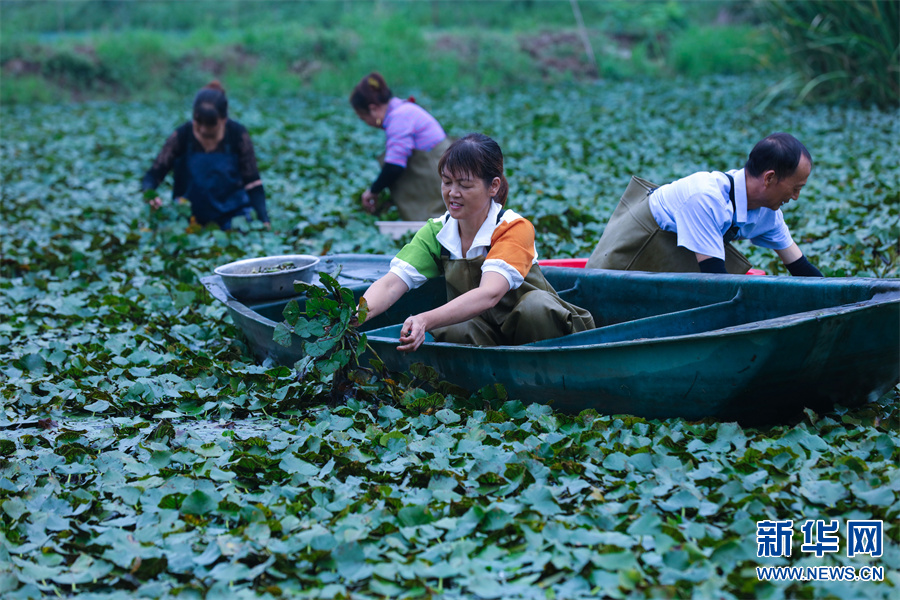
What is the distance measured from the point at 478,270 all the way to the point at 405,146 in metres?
2.89

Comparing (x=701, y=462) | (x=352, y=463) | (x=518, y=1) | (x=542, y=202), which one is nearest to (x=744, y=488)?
(x=701, y=462)

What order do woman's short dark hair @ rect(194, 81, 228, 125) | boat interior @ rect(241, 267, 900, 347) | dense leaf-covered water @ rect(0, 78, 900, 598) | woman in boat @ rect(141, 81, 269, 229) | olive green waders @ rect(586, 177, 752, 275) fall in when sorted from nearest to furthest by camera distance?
dense leaf-covered water @ rect(0, 78, 900, 598) → boat interior @ rect(241, 267, 900, 347) → olive green waders @ rect(586, 177, 752, 275) → woman's short dark hair @ rect(194, 81, 228, 125) → woman in boat @ rect(141, 81, 269, 229)

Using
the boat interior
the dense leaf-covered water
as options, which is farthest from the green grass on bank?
the boat interior

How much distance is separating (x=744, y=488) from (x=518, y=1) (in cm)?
1948

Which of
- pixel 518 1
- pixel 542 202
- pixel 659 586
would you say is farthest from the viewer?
pixel 518 1

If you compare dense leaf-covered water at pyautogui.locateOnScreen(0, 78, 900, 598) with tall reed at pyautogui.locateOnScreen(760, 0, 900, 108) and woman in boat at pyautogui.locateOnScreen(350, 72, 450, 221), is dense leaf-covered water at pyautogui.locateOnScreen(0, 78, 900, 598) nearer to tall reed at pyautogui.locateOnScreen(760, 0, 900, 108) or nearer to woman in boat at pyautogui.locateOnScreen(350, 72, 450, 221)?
woman in boat at pyautogui.locateOnScreen(350, 72, 450, 221)

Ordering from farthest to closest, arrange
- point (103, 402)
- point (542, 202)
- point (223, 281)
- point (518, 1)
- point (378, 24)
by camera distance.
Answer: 1. point (518, 1)
2. point (378, 24)
3. point (542, 202)
4. point (223, 281)
5. point (103, 402)

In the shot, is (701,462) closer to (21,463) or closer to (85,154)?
(21,463)

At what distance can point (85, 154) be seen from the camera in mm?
9664

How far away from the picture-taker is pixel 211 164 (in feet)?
18.5

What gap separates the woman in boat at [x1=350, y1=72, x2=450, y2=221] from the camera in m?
5.66

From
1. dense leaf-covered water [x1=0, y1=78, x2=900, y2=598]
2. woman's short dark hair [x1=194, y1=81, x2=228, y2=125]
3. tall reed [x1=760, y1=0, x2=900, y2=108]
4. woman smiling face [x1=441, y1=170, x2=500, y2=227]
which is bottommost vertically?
dense leaf-covered water [x1=0, y1=78, x2=900, y2=598]

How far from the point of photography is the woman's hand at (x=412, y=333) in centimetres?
285

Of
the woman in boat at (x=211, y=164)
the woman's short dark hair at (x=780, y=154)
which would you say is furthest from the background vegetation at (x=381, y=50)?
the woman's short dark hair at (x=780, y=154)
